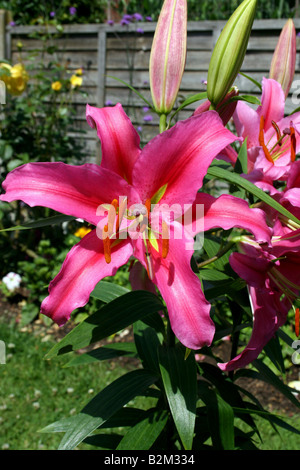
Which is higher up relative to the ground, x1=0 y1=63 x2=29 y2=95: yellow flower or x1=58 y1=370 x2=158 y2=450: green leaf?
x1=0 y1=63 x2=29 y2=95: yellow flower

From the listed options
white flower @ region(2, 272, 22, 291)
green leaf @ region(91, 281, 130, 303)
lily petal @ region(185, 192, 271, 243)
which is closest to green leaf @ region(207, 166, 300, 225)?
lily petal @ region(185, 192, 271, 243)

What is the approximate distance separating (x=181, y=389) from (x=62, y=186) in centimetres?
36

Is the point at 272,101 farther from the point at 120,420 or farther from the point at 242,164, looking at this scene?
the point at 120,420

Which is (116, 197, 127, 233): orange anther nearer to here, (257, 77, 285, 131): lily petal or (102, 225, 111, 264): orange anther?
(102, 225, 111, 264): orange anther

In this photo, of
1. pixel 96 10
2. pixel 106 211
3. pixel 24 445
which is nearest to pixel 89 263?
pixel 106 211

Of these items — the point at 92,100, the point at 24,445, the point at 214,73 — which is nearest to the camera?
the point at 214,73

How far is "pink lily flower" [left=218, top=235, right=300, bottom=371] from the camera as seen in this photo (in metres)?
0.62

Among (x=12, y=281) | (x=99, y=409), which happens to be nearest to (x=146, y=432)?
(x=99, y=409)

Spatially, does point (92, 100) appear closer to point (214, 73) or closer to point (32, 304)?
point (32, 304)

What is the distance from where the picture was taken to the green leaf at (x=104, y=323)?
26.5 inches

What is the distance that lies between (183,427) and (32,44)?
436cm

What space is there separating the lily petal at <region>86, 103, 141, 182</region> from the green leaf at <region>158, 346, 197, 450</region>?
0.30 metres

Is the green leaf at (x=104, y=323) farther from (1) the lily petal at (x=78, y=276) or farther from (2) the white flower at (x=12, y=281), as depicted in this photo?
(2) the white flower at (x=12, y=281)

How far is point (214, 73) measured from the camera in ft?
2.08
